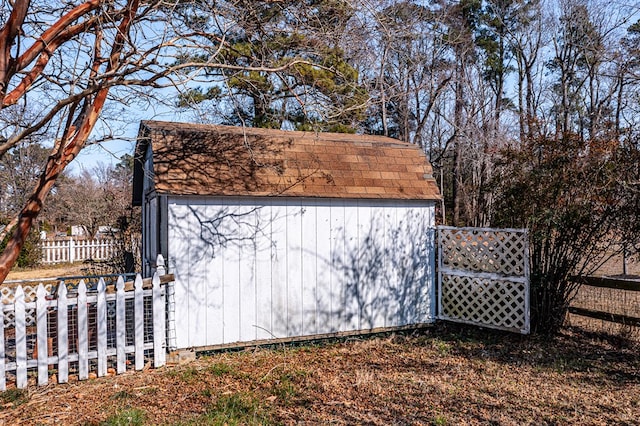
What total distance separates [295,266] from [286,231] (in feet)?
1.67

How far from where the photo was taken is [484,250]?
23.5 ft

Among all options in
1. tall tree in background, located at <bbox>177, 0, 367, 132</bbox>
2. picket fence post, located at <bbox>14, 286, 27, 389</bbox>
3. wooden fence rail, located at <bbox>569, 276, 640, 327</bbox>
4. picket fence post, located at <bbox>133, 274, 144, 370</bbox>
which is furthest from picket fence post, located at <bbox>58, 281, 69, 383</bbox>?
wooden fence rail, located at <bbox>569, 276, 640, 327</bbox>

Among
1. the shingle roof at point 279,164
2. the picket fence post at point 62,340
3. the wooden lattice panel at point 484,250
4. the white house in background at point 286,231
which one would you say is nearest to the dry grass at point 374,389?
the picket fence post at point 62,340

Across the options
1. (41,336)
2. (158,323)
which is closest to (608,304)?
(158,323)

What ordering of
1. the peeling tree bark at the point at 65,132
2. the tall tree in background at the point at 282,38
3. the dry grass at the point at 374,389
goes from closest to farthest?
1. the peeling tree bark at the point at 65,132
2. the dry grass at the point at 374,389
3. the tall tree in background at the point at 282,38

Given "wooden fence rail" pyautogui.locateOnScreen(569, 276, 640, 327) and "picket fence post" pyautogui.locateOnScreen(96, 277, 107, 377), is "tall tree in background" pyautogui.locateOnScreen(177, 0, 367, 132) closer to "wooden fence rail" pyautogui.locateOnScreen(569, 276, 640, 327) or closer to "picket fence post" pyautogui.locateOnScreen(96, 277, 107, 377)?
"picket fence post" pyautogui.locateOnScreen(96, 277, 107, 377)

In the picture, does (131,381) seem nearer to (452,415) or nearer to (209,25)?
(452,415)

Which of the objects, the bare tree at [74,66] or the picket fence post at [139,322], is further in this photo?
the picket fence post at [139,322]

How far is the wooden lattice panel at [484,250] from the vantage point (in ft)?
22.4

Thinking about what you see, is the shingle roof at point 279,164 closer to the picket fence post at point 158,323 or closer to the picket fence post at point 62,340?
the picket fence post at point 158,323

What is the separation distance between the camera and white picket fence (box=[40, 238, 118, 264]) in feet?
60.7

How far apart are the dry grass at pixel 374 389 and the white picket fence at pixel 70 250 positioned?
48.0ft

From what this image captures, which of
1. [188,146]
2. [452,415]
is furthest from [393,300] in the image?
[188,146]

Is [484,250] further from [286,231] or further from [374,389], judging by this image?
[374,389]
